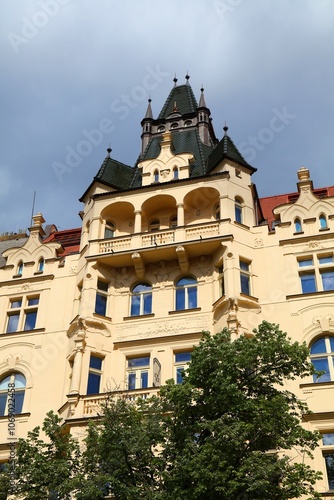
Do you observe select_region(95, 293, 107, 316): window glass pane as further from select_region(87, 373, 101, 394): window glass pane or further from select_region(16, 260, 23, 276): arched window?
select_region(16, 260, 23, 276): arched window

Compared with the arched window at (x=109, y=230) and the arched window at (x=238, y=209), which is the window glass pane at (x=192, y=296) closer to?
the arched window at (x=238, y=209)

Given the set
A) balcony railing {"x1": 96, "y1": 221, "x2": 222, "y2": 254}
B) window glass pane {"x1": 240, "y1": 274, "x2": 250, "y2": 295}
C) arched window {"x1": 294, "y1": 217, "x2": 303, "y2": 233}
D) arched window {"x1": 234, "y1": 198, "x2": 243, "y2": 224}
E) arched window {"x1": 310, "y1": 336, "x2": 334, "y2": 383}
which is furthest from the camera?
arched window {"x1": 234, "y1": 198, "x2": 243, "y2": 224}

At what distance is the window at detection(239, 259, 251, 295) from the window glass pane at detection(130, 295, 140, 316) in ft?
15.4

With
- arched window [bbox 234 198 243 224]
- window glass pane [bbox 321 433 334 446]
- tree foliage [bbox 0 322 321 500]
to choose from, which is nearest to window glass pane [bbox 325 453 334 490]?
window glass pane [bbox 321 433 334 446]

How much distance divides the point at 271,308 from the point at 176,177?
361 inches

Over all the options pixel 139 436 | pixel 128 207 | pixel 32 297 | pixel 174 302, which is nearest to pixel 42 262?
pixel 32 297

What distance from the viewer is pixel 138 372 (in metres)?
28.9

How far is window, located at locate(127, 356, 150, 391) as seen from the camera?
28438 mm

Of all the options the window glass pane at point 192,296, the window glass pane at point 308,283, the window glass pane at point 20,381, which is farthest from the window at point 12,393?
the window glass pane at point 308,283

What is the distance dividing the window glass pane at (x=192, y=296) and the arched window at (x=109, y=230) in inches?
214

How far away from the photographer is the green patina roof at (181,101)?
1674 inches

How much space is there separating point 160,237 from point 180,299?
313 cm

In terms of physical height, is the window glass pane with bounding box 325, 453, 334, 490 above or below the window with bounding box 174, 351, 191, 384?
below

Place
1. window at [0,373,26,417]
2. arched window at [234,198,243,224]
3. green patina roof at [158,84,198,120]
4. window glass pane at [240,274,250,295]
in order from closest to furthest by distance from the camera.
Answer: window at [0,373,26,417]
window glass pane at [240,274,250,295]
arched window at [234,198,243,224]
green patina roof at [158,84,198,120]
